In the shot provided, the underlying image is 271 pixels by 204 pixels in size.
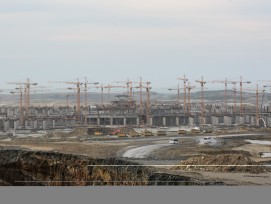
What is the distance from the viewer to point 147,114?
10305mm

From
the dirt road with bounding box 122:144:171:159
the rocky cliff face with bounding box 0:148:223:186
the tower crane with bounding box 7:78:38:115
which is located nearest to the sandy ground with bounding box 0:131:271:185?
the dirt road with bounding box 122:144:171:159

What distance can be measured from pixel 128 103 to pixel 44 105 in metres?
1.22

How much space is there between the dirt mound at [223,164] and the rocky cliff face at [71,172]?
30 cm

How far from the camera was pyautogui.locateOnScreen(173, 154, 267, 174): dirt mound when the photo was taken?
986cm

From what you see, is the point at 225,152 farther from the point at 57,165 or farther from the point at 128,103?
the point at 57,165

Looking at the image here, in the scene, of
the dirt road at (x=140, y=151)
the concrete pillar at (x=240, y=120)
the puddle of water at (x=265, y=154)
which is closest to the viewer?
the puddle of water at (x=265, y=154)

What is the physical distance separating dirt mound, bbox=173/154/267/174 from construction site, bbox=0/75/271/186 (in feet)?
0.05

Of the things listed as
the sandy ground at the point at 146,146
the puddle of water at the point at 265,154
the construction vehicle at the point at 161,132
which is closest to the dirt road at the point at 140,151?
the sandy ground at the point at 146,146

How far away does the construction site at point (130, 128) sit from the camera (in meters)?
10.0

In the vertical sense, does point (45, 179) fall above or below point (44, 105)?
below

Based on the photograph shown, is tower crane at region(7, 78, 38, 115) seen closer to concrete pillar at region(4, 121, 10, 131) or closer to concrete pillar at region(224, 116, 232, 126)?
concrete pillar at region(4, 121, 10, 131)

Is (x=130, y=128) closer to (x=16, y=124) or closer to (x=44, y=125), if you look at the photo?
(x=44, y=125)

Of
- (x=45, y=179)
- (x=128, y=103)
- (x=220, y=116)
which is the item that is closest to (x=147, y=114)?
(x=128, y=103)

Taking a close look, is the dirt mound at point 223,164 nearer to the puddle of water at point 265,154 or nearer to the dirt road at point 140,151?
the puddle of water at point 265,154
